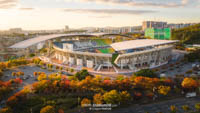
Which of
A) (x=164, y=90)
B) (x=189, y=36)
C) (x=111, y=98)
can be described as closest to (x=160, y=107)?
(x=164, y=90)

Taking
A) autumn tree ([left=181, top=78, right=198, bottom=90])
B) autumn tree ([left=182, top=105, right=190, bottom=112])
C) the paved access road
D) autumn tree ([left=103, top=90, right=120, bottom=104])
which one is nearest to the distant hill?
autumn tree ([left=181, top=78, right=198, bottom=90])

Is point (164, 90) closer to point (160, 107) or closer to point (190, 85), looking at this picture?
point (160, 107)

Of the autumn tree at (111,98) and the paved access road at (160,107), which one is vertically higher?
the autumn tree at (111,98)

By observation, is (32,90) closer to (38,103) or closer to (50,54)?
(38,103)

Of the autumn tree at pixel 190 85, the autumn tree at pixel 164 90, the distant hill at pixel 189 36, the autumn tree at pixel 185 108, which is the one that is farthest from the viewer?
the distant hill at pixel 189 36

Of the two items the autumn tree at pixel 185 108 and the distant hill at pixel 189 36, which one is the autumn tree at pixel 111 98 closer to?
the autumn tree at pixel 185 108

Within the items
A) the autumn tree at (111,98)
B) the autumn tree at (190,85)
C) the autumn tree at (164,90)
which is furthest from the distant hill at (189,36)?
the autumn tree at (111,98)

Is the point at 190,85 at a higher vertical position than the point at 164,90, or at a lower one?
higher

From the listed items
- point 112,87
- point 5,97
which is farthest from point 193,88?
point 5,97

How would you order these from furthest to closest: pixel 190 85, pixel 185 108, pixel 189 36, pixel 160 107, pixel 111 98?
pixel 189 36, pixel 190 85, pixel 160 107, pixel 111 98, pixel 185 108

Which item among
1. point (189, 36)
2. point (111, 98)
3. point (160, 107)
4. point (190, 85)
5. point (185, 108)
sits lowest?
point (160, 107)

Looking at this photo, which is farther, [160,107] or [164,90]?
[164,90]
